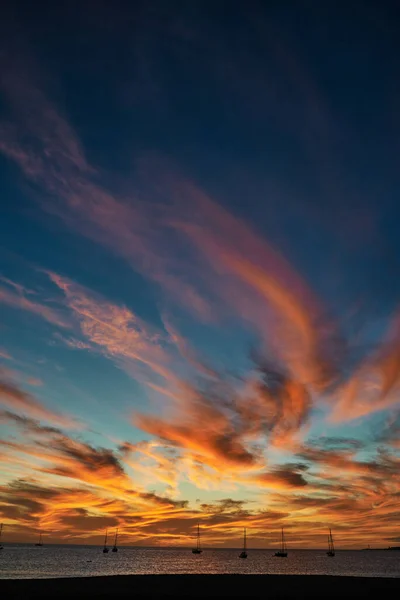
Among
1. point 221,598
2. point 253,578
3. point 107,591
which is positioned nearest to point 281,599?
point 221,598

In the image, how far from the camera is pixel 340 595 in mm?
57406

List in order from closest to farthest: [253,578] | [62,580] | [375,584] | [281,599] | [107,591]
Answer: [281,599] < [107,591] < [62,580] < [375,584] < [253,578]

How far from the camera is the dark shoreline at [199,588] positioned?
176 ft

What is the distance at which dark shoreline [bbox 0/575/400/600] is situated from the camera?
5356 centimetres

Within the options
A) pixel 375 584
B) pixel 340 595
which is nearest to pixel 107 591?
pixel 340 595

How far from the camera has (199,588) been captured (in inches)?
2450

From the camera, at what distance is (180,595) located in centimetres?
5400

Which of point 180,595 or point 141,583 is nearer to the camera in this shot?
point 180,595

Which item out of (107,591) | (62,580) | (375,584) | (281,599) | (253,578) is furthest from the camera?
(253,578)

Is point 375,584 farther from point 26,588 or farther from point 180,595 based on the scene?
point 26,588

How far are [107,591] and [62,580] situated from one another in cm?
1494

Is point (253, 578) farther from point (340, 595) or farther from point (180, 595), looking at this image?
point (180, 595)

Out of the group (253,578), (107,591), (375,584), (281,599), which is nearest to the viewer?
(281,599)

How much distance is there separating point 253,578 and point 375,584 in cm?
2130
